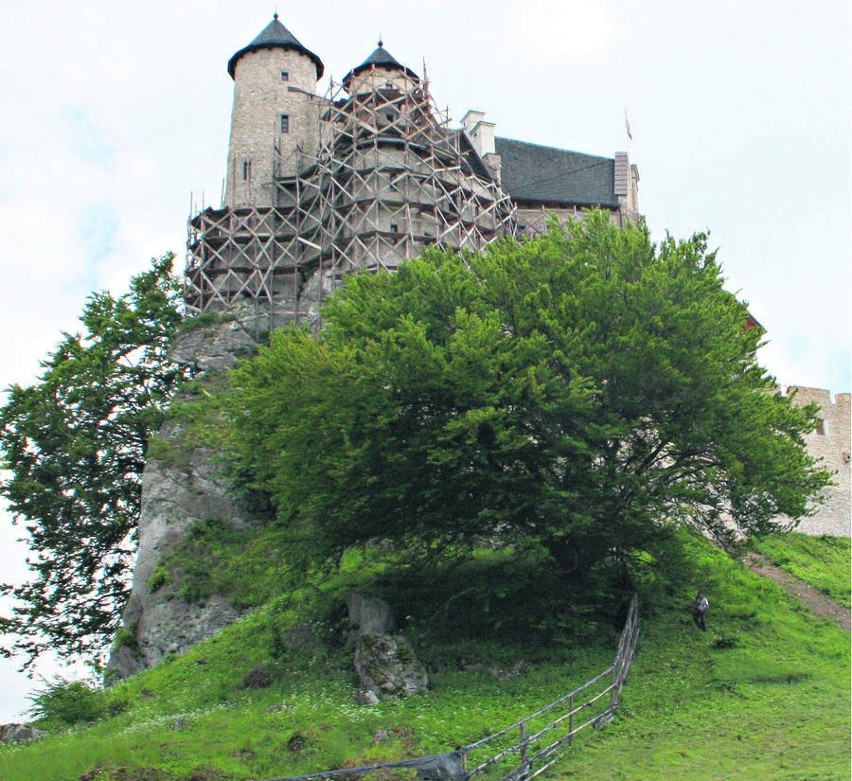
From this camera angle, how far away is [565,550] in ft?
97.3

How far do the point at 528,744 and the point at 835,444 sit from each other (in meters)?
30.4

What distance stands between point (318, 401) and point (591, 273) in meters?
8.03

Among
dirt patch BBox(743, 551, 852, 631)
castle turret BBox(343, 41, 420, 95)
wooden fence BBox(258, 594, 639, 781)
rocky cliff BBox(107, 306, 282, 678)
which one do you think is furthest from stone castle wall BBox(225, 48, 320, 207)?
wooden fence BBox(258, 594, 639, 781)

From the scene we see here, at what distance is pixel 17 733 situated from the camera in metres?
27.1

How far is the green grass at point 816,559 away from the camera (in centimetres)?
3666

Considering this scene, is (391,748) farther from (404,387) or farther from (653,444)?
(653,444)

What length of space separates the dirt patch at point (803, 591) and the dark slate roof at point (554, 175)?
26661mm

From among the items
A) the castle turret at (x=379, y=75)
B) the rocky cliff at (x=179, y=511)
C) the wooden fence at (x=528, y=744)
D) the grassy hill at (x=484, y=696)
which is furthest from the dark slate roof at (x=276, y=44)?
the wooden fence at (x=528, y=744)

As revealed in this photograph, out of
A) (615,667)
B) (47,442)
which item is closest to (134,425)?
(47,442)

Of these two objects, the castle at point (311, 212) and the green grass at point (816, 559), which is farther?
the castle at point (311, 212)

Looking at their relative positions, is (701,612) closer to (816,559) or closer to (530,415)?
(530,415)

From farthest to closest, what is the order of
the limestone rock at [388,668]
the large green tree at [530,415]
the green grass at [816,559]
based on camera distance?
the green grass at [816,559] < the large green tree at [530,415] < the limestone rock at [388,668]

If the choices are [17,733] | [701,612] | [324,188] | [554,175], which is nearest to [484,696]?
[701,612]

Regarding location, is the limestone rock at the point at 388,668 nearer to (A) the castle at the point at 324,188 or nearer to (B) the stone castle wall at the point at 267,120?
(A) the castle at the point at 324,188
